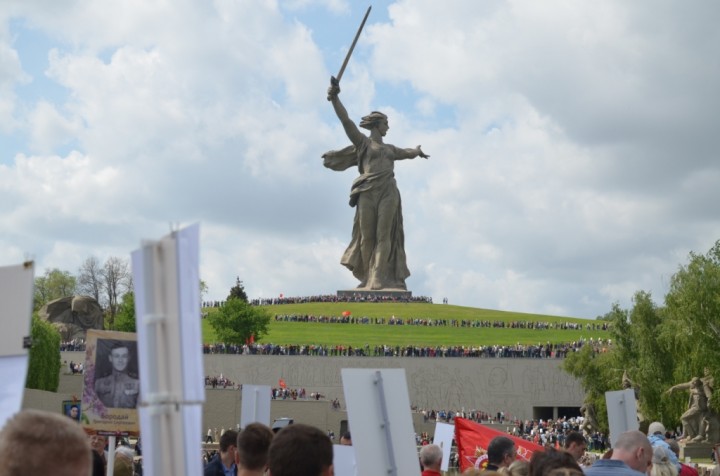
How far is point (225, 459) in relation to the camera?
7961mm

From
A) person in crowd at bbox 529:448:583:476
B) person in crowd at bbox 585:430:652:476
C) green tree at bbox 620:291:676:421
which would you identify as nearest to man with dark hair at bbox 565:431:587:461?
person in crowd at bbox 585:430:652:476

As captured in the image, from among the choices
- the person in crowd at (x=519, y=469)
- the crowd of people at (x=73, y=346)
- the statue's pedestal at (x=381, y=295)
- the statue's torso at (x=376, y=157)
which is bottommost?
the person in crowd at (x=519, y=469)

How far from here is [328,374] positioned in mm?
59812

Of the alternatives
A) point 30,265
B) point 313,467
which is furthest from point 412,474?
point 30,265

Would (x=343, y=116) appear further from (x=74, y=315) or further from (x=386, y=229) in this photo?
(x=74, y=315)

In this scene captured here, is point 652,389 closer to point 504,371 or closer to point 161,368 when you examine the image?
Result: point 504,371

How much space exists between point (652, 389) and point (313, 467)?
137 feet

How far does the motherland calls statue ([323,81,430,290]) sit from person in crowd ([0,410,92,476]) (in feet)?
222

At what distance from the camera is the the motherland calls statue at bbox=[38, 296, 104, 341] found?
6962 centimetres

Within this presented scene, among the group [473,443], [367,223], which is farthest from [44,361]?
[473,443]

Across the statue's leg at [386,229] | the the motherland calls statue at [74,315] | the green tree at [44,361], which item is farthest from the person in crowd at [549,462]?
the statue's leg at [386,229]

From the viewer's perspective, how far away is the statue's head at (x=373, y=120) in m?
72.2

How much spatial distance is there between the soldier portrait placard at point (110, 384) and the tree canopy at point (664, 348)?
29925 millimetres

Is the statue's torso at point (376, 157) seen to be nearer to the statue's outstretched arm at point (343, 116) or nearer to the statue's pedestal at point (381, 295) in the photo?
the statue's outstretched arm at point (343, 116)
